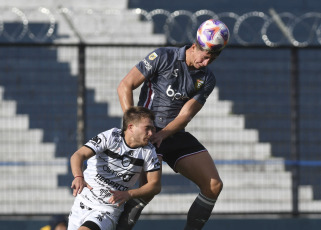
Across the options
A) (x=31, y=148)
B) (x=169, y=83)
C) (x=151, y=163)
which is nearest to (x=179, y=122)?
(x=169, y=83)

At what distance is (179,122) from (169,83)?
35cm

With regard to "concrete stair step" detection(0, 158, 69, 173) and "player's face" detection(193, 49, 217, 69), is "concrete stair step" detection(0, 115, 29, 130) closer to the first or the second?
"concrete stair step" detection(0, 158, 69, 173)

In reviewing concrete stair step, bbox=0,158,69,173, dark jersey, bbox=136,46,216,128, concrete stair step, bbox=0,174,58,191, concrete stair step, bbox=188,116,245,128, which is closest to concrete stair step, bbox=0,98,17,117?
concrete stair step, bbox=0,158,69,173

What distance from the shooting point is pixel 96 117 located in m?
11.1

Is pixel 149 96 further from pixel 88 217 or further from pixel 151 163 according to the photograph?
pixel 88 217

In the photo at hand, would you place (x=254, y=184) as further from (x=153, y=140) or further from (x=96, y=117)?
(x=153, y=140)

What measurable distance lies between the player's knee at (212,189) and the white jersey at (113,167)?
671 millimetres

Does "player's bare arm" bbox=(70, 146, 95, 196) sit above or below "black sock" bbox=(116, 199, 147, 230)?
above

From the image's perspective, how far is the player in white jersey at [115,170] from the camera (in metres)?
6.15

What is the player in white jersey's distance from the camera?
615cm

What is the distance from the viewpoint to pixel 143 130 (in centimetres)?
615

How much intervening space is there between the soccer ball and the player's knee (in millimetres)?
1228

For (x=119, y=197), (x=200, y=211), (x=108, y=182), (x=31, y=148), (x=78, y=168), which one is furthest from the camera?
(x=31, y=148)

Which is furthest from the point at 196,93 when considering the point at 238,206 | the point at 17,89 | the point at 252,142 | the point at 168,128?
the point at 17,89
